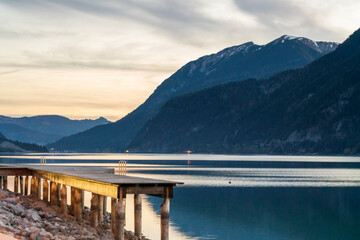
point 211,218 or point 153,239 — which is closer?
point 153,239

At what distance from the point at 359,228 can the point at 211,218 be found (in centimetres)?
1248

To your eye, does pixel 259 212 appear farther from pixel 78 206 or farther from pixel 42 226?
pixel 42 226

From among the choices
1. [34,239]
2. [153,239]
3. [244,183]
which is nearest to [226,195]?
[244,183]

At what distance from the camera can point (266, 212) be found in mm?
56969

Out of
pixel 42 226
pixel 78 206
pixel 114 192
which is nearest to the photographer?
pixel 114 192

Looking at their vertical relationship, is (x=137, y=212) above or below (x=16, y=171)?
below

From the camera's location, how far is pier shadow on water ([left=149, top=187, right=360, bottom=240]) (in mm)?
44469

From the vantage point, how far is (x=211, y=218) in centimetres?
5222

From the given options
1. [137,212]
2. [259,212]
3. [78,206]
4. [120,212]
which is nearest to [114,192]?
[120,212]

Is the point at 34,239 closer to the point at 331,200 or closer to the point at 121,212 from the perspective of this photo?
the point at 121,212

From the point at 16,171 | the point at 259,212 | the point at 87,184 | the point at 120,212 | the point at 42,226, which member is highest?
the point at 87,184

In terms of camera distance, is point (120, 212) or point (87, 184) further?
point (87, 184)

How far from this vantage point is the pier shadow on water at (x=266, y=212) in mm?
44469

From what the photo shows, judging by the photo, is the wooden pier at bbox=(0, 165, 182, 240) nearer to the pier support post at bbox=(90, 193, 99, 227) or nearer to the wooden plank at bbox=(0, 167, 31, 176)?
the pier support post at bbox=(90, 193, 99, 227)
